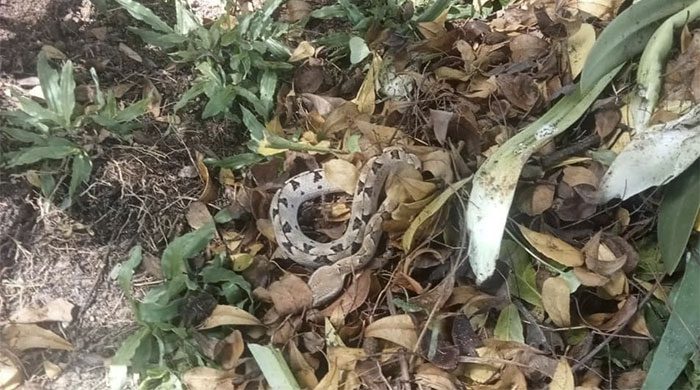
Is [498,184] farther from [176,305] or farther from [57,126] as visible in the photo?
[57,126]

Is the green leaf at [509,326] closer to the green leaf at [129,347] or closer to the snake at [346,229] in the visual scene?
the snake at [346,229]

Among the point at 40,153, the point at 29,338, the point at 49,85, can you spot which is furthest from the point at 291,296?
the point at 49,85

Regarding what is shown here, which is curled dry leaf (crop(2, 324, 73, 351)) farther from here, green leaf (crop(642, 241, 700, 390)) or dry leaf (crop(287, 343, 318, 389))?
green leaf (crop(642, 241, 700, 390))

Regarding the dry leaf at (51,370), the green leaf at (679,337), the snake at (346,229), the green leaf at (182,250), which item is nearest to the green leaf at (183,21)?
the snake at (346,229)

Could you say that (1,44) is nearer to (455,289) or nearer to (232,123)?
(232,123)

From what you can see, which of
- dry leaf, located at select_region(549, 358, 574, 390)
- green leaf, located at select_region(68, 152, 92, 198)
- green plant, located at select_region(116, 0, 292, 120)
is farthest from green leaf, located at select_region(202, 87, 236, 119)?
dry leaf, located at select_region(549, 358, 574, 390)

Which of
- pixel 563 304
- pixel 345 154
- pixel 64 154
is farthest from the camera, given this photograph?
pixel 345 154

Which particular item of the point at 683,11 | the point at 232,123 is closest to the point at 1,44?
the point at 232,123
